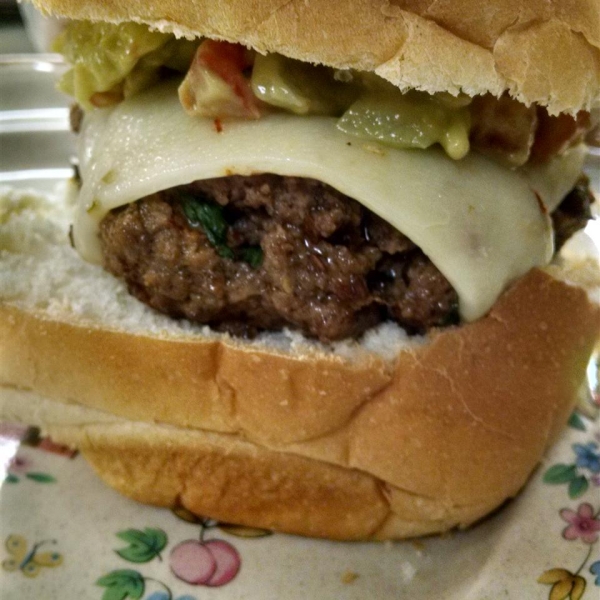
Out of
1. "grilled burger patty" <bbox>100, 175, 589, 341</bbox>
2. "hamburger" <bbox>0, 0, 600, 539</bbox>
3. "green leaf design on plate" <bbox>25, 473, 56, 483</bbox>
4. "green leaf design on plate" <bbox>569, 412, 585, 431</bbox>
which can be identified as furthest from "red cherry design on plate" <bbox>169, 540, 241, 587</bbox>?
"green leaf design on plate" <bbox>569, 412, 585, 431</bbox>

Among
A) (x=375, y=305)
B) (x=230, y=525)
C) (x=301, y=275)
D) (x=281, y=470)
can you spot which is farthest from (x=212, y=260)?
(x=230, y=525)

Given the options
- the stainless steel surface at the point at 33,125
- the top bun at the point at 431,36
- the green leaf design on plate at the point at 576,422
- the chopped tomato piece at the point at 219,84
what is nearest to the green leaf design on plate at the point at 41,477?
the chopped tomato piece at the point at 219,84

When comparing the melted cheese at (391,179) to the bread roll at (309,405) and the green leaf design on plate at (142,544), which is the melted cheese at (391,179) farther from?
the green leaf design on plate at (142,544)

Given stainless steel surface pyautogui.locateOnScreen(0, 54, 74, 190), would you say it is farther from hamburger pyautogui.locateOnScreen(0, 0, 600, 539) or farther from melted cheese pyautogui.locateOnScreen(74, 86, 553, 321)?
melted cheese pyautogui.locateOnScreen(74, 86, 553, 321)

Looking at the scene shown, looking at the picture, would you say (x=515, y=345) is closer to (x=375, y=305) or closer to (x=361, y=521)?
(x=375, y=305)

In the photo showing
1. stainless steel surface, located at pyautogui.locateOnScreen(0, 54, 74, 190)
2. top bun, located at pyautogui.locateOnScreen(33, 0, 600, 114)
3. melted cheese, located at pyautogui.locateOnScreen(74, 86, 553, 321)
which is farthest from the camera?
stainless steel surface, located at pyautogui.locateOnScreen(0, 54, 74, 190)

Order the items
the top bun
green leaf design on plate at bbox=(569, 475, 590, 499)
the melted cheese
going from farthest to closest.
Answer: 1. green leaf design on plate at bbox=(569, 475, 590, 499)
2. the melted cheese
3. the top bun

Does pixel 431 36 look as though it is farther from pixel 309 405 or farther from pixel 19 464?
pixel 19 464
